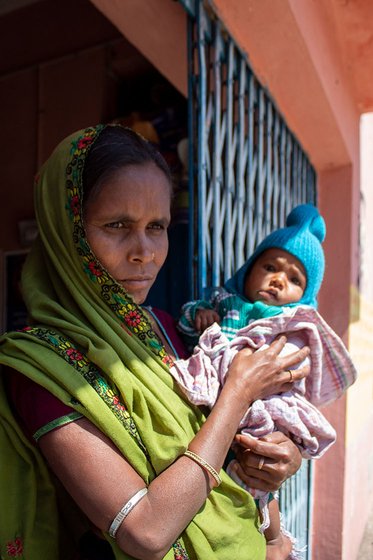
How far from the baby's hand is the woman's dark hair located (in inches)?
24.5

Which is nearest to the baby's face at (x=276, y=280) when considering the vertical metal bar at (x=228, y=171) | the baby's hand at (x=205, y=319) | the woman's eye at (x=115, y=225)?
the baby's hand at (x=205, y=319)

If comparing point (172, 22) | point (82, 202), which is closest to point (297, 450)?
point (82, 202)

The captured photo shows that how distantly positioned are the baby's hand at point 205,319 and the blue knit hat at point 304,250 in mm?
207

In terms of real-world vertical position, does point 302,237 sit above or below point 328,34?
below

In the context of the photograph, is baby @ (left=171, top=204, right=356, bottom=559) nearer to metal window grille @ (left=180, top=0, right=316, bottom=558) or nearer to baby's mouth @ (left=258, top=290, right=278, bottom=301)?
baby's mouth @ (left=258, top=290, right=278, bottom=301)

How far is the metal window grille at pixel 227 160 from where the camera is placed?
2152mm

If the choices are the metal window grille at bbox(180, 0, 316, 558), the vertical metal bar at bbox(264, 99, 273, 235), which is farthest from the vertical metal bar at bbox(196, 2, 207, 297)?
the vertical metal bar at bbox(264, 99, 273, 235)

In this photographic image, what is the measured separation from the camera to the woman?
Answer: 1.12m

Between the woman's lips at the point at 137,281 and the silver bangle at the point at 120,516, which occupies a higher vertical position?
the woman's lips at the point at 137,281

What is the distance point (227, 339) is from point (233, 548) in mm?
639

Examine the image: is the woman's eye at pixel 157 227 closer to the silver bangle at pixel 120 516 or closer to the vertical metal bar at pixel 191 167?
the vertical metal bar at pixel 191 167

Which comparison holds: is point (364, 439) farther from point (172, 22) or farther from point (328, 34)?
point (172, 22)

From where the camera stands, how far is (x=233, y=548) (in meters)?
1.31

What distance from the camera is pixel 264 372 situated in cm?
154
